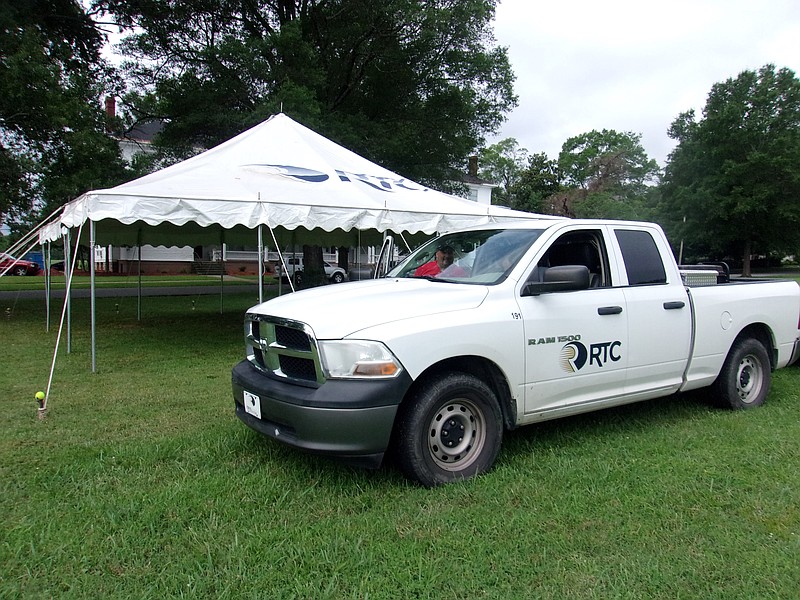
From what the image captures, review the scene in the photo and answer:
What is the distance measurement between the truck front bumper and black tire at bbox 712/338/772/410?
3617mm

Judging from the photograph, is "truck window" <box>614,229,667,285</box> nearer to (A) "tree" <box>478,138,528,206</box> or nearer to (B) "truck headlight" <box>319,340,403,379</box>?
(B) "truck headlight" <box>319,340,403,379</box>

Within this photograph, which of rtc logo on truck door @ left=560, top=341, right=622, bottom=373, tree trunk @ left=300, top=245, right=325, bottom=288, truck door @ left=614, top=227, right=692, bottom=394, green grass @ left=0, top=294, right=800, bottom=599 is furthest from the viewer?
tree trunk @ left=300, top=245, right=325, bottom=288

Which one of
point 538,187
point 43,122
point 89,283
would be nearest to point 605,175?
point 538,187

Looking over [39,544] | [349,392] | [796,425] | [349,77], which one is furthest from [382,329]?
[349,77]

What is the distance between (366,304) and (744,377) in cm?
415

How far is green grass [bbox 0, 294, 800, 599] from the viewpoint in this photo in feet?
8.67

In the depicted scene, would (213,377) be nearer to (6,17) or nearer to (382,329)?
(382,329)

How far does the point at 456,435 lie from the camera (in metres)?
3.74

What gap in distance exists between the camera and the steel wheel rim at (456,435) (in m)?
3.62

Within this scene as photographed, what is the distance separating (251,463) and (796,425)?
469cm

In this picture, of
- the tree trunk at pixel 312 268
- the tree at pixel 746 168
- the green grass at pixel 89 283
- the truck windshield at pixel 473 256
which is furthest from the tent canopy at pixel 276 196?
the tree at pixel 746 168

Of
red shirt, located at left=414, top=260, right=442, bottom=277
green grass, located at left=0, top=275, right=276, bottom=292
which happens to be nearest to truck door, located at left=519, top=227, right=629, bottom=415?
red shirt, located at left=414, top=260, right=442, bottom=277

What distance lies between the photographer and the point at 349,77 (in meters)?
19.7

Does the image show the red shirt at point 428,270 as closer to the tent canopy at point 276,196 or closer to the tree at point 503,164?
the tent canopy at point 276,196
